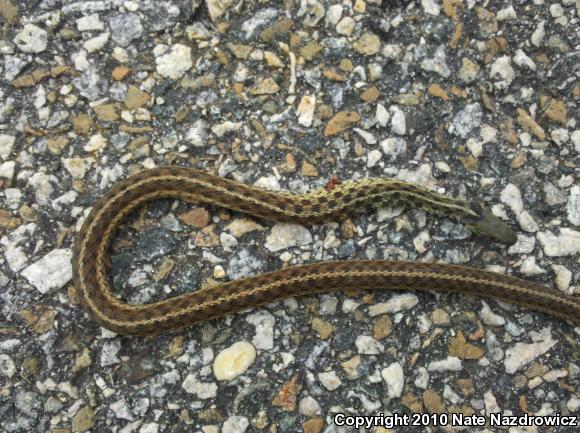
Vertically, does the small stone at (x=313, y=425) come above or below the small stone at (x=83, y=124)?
below

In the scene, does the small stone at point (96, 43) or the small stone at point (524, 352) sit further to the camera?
the small stone at point (96, 43)

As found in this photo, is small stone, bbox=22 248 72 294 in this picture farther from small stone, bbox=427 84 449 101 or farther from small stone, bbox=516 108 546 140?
small stone, bbox=516 108 546 140

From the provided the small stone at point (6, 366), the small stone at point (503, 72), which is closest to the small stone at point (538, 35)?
the small stone at point (503, 72)

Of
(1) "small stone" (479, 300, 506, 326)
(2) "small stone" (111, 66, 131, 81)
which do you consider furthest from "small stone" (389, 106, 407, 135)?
(2) "small stone" (111, 66, 131, 81)

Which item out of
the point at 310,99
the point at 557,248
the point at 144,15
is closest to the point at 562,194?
the point at 557,248

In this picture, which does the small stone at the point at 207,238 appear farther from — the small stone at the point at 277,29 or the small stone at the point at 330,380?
the small stone at the point at 277,29

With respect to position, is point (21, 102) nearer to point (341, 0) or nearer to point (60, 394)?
point (60, 394)

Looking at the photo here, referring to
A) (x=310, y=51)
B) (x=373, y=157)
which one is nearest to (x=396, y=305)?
(x=373, y=157)
